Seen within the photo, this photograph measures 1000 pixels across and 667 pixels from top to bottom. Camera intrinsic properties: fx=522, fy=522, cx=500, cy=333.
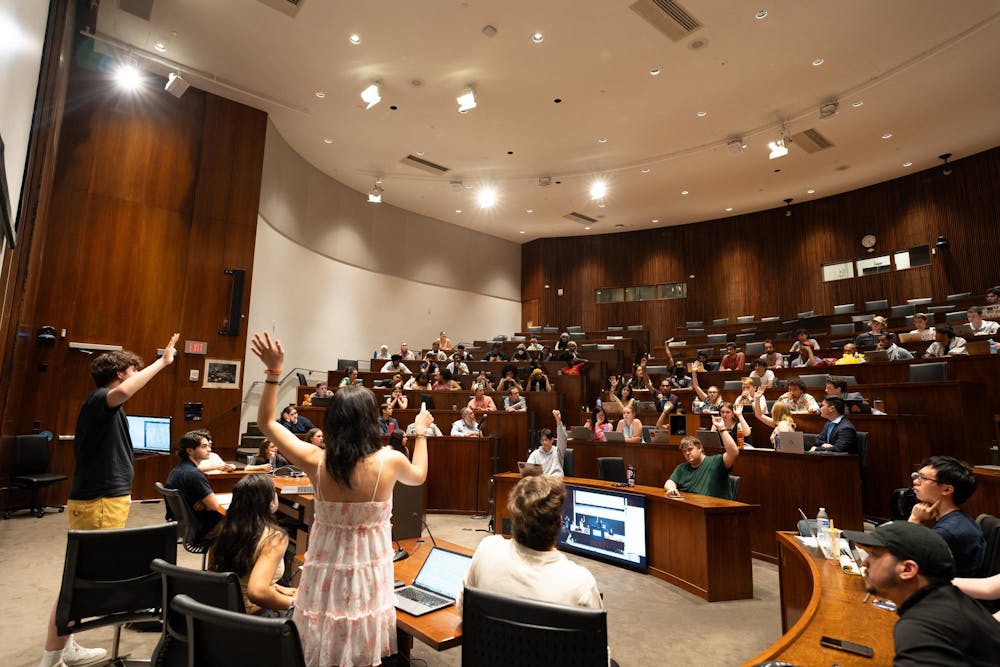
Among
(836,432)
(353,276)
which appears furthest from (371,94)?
(836,432)

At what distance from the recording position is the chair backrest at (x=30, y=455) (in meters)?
6.05

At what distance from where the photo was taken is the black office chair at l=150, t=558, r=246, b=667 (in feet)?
5.78

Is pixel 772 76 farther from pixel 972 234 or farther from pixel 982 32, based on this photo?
pixel 972 234

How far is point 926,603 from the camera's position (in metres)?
1.43

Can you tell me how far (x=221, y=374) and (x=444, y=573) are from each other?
7.26m

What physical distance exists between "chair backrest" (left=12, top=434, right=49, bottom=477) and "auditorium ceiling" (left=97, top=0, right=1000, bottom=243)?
17.6 ft

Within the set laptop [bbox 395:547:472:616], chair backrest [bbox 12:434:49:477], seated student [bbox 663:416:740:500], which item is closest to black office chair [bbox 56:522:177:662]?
laptop [bbox 395:547:472:616]

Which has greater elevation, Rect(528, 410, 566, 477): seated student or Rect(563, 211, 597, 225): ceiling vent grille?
Rect(563, 211, 597, 225): ceiling vent grille

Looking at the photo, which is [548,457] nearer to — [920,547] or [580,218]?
[920,547]

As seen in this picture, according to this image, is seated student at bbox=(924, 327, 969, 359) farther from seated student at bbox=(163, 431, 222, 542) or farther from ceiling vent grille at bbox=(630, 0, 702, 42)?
seated student at bbox=(163, 431, 222, 542)

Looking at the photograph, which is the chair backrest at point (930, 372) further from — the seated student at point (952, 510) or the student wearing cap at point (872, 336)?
the seated student at point (952, 510)

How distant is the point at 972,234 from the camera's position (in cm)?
1059

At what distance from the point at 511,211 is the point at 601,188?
2.98 m

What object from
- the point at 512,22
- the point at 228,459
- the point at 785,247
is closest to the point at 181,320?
the point at 228,459
